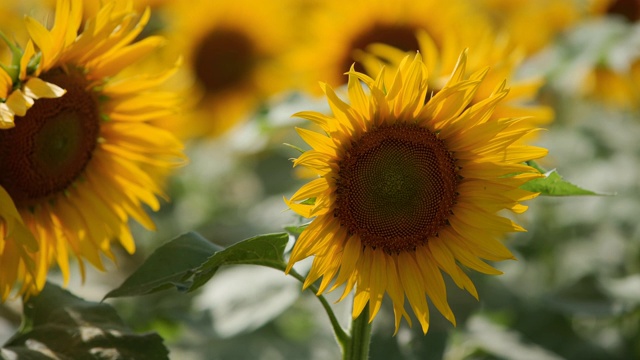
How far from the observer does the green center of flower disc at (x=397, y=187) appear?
1.19 meters

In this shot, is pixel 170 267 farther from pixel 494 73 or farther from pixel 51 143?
pixel 494 73

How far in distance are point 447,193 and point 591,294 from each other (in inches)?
32.6

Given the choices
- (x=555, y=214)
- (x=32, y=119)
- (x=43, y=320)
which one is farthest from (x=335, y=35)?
(x=43, y=320)

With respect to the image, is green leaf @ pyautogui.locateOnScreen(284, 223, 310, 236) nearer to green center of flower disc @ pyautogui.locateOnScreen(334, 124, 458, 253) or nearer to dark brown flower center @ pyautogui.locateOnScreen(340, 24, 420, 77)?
green center of flower disc @ pyautogui.locateOnScreen(334, 124, 458, 253)

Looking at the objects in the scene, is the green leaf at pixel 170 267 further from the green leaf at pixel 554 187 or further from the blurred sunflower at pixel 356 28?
the blurred sunflower at pixel 356 28

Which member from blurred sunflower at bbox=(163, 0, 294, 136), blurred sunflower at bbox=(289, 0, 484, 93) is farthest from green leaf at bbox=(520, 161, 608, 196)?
blurred sunflower at bbox=(163, 0, 294, 136)

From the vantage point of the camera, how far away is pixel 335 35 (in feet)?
8.32

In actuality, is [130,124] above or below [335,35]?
above

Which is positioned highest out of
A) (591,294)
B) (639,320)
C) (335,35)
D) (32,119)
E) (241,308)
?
(32,119)

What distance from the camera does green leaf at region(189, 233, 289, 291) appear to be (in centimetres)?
110

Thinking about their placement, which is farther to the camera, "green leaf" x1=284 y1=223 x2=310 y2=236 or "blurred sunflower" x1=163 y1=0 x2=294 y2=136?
"blurred sunflower" x1=163 y1=0 x2=294 y2=136

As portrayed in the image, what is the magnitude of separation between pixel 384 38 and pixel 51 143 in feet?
4.22

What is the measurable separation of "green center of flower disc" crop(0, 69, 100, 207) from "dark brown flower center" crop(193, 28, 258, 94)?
5.38 feet

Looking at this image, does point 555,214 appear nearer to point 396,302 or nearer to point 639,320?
point 639,320
